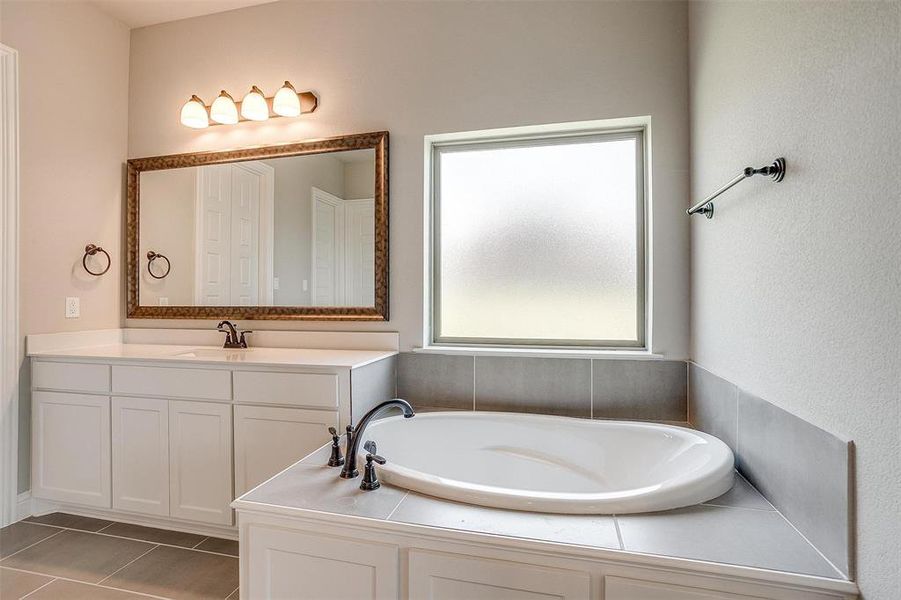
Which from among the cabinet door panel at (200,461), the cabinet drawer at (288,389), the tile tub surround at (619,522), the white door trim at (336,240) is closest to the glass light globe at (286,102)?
the white door trim at (336,240)

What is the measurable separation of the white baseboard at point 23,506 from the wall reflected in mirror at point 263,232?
3.72ft

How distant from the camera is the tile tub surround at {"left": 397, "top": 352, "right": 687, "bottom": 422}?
6.77ft

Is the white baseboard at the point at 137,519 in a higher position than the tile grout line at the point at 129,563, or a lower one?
higher

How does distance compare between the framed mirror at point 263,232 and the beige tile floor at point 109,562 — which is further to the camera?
the framed mirror at point 263,232

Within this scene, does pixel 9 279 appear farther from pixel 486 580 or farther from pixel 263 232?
pixel 486 580

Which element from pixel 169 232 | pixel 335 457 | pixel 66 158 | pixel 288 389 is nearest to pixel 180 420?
pixel 288 389

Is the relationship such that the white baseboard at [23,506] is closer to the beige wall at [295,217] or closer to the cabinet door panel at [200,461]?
the cabinet door panel at [200,461]

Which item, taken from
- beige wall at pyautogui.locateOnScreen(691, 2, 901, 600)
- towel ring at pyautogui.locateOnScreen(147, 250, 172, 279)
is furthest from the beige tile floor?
beige wall at pyautogui.locateOnScreen(691, 2, 901, 600)

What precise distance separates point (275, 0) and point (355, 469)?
2597 mm

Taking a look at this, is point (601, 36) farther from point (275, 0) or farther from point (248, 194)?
point (248, 194)

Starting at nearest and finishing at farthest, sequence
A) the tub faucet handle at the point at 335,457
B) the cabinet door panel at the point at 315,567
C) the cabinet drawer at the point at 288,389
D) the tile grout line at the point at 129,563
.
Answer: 1. the cabinet door panel at the point at 315,567
2. the tub faucet handle at the point at 335,457
3. the tile grout line at the point at 129,563
4. the cabinet drawer at the point at 288,389

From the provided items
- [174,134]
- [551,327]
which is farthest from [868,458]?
[174,134]

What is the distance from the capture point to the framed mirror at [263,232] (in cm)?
241

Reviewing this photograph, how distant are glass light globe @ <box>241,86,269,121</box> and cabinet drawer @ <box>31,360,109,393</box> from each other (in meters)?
1.48
